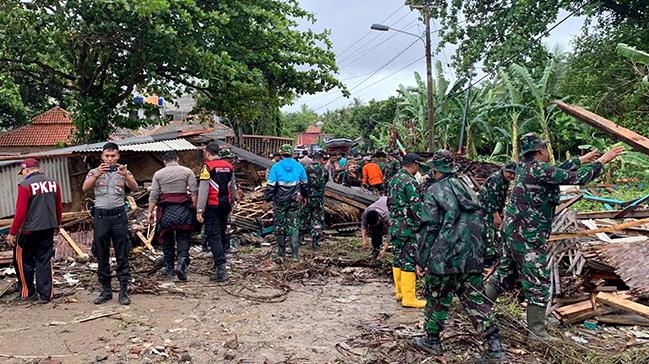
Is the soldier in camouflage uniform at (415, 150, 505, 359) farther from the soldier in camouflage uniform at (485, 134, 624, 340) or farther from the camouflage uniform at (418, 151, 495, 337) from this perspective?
the soldier in camouflage uniform at (485, 134, 624, 340)

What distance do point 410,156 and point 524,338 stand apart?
7.82ft

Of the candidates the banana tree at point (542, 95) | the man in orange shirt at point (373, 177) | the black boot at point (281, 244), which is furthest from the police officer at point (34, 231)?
the banana tree at point (542, 95)

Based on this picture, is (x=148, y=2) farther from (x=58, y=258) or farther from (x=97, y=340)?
(x=97, y=340)

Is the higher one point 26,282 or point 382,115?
point 382,115

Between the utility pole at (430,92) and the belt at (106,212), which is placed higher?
the utility pole at (430,92)

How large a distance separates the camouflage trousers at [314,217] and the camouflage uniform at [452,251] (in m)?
5.03

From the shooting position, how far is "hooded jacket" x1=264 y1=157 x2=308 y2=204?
26.1 ft

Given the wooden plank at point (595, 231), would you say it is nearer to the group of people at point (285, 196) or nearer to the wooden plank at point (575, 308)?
the wooden plank at point (575, 308)

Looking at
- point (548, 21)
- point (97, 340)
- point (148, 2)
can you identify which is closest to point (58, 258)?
point (97, 340)

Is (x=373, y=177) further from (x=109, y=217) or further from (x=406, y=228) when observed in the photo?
(x=109, y=217)

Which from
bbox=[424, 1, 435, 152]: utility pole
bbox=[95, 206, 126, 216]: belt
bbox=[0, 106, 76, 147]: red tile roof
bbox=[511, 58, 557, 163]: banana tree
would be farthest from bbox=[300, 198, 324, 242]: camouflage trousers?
bbox=[0, 106, 76, 147]: red tile roof

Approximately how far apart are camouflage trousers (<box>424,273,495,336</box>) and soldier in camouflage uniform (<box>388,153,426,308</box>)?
1.35 metres

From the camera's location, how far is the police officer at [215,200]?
6.63 metres

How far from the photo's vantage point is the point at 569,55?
59.7 feet
